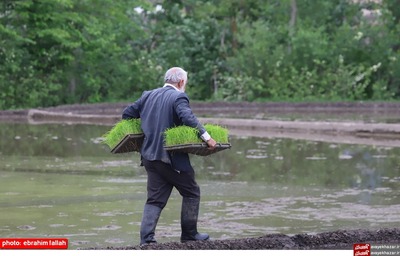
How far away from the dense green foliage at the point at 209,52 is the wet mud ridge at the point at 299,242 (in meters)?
25.9

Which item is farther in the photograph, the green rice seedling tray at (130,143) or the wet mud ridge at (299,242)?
the green rice seedling tray at (130,143)

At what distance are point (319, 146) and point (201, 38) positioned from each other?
1864 cm

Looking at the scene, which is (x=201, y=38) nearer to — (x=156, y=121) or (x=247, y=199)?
(x=247, y=199)

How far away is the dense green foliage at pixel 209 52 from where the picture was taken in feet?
120

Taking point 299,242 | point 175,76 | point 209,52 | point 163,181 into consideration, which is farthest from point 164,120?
point 209,52

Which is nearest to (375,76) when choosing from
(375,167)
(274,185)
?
(375,167)

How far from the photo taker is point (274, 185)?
15.7 metres

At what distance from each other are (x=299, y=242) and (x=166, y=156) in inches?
54.7

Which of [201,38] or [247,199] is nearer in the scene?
[247,199]

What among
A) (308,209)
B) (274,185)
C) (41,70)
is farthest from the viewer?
(41,70)

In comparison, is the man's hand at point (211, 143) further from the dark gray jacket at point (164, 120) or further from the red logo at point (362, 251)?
the red logo at point (362, 251)

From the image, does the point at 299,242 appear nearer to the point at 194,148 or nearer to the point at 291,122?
the point at 194,148

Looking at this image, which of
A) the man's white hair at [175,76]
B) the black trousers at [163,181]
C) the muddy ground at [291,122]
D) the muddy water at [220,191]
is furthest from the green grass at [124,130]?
the muddy ground at [291,122]

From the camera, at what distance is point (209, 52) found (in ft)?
133
